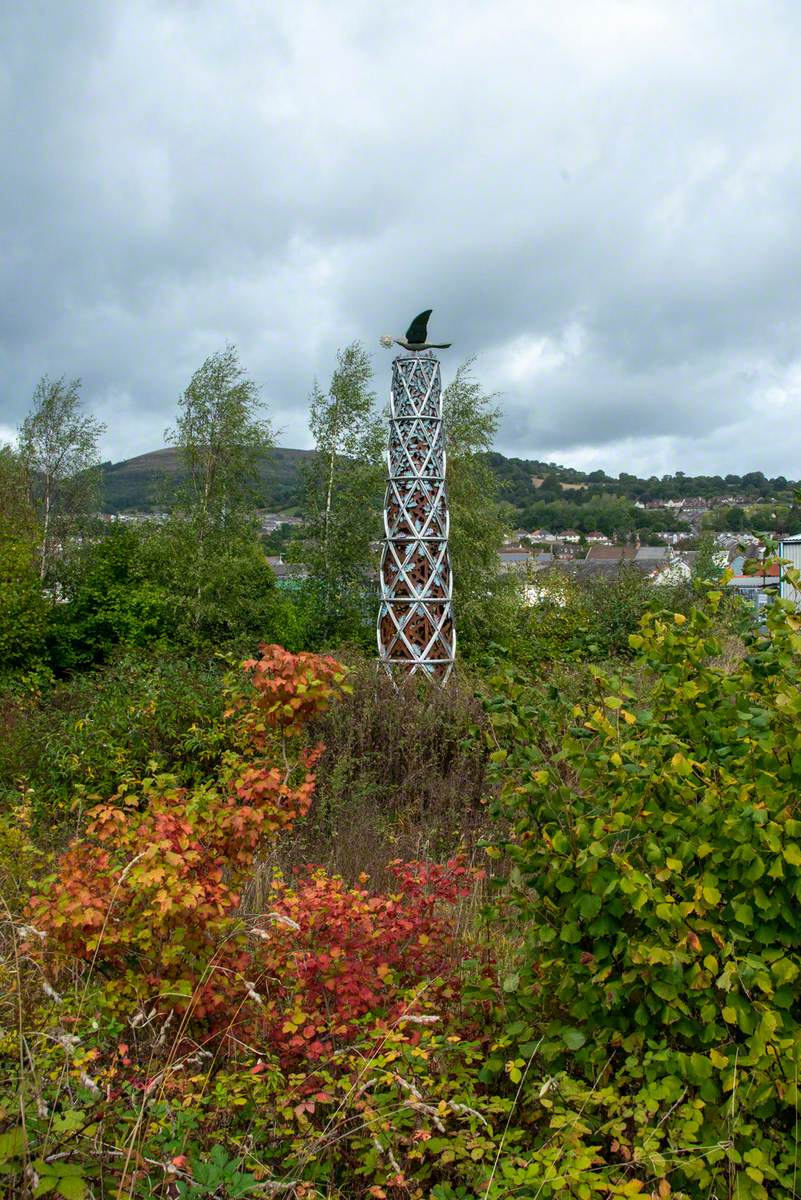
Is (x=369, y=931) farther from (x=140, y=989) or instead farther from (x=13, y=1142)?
(x=13, y=1142)

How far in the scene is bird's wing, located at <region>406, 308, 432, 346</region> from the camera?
8984 mm

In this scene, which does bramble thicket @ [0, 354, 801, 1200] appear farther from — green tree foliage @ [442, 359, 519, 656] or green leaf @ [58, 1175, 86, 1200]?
green tree foliage @ [442, 359, 519, 656]

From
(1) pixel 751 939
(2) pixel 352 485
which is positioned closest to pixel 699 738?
(1) pixel 751 939

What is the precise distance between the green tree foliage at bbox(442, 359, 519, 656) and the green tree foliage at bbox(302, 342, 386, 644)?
1498 mm

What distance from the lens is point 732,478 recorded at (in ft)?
251

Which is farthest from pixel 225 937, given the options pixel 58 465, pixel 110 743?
pixel 58 465

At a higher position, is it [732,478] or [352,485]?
[732,478]

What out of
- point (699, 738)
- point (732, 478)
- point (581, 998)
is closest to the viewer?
point (581, 998)

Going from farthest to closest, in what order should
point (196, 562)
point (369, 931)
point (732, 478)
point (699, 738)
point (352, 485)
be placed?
1. point (732, 478)
2. point (352, 485)
3. point (196, 562)
4. point (369, 931)
5. point (699, 738)

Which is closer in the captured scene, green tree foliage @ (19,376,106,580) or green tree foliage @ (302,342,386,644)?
green tree foliage @ (302,342,386,644)

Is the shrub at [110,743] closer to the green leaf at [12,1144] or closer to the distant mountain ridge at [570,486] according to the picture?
the green leaf at [12,1144]

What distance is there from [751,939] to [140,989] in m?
1.78

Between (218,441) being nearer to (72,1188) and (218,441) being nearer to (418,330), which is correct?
(418,330)

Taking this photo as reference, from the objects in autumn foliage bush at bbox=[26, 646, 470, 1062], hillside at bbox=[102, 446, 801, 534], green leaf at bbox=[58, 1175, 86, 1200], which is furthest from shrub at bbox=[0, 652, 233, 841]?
hillside at bbox=[102, 446, 801, 534]
